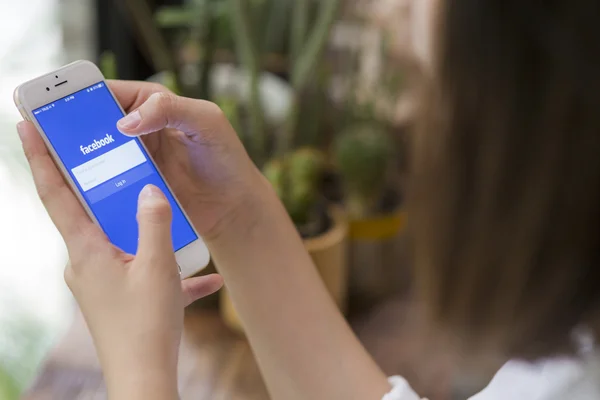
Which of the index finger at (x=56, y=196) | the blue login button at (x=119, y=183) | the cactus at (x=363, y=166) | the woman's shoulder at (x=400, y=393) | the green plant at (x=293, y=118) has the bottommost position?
the woman's shoulder at (x=400, y=393)

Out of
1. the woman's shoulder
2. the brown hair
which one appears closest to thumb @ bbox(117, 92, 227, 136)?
the brown hair

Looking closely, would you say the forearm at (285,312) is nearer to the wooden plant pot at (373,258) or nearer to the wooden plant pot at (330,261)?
the wooden plant pot at (330,261)

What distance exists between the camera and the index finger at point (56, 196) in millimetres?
471

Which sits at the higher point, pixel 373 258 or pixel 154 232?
pixel 154 232

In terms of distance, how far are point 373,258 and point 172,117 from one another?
1.73 ft

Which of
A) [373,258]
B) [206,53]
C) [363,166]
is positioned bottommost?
[373,258]

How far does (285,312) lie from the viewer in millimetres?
636

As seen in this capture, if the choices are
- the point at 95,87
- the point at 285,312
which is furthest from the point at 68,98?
the point at 285,312

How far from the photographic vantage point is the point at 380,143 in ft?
3.15

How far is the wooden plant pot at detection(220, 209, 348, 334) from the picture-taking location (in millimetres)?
884

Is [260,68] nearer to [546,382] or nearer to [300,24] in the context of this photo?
[300,24]

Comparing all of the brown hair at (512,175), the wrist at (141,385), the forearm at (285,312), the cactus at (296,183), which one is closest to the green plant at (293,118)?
the cactus at (296,183)

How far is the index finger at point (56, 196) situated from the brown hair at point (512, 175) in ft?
0.76

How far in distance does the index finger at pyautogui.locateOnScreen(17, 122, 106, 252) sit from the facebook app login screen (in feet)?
0.06
